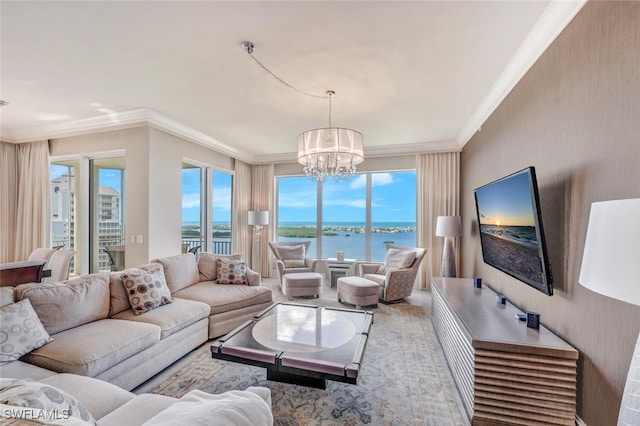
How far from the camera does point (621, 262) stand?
0.81 meters

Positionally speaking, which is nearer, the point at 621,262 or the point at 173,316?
the point at 621,262

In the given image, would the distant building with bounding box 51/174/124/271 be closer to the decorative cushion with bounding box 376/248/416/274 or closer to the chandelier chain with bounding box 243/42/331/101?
the chandelier chain with bounding box 243/42/331/101

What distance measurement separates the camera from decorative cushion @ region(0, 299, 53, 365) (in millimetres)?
1708

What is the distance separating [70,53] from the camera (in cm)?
230

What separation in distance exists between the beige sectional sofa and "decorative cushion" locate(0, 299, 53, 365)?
0.05m

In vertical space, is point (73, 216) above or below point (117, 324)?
above

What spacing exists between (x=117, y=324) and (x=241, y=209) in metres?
3.83

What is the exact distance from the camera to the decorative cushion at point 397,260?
172 inches

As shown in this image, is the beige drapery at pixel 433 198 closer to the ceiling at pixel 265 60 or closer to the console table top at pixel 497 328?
the ceiling at pixel 265 60

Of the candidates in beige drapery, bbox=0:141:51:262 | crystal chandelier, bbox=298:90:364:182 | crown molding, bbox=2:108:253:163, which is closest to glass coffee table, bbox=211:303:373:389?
crystal chandelier, bbox=298:90:364:182

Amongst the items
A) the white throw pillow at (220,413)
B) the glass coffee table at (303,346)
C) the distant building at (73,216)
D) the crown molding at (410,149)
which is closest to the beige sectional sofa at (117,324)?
the glass coffee table at (303,346)

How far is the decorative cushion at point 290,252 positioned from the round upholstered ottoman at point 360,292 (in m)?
1.38

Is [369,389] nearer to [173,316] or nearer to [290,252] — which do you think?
[173,316]

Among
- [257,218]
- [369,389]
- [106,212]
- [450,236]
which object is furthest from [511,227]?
Result: [106,212]
